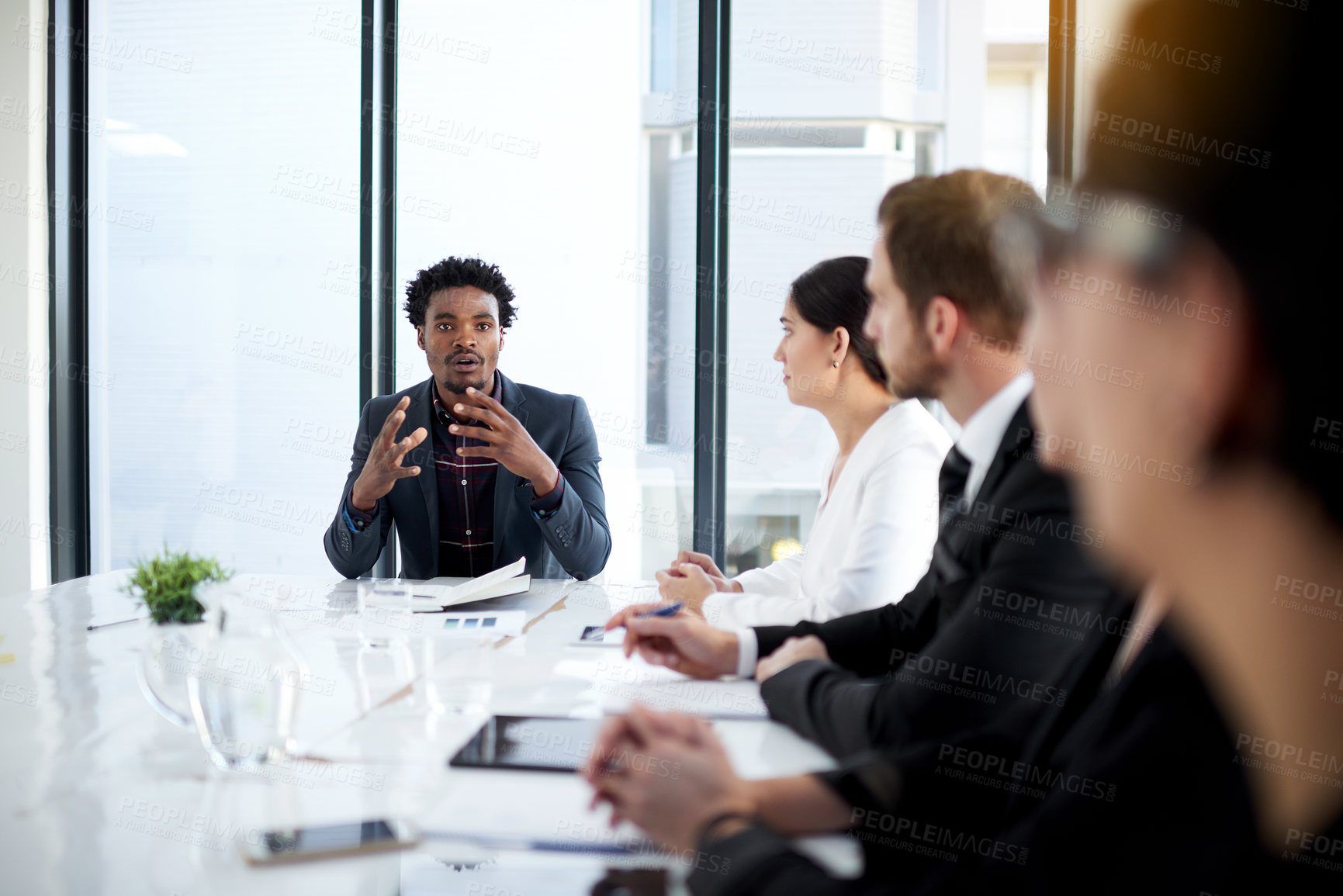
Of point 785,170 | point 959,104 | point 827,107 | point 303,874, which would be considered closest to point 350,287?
point 785,170

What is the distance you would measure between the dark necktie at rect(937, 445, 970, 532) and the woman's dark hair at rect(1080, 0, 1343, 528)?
894 mm

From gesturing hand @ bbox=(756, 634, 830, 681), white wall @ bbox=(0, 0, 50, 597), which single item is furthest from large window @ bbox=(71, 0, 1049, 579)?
gesturing hand @ bbox=(756, 634, 830, 681)

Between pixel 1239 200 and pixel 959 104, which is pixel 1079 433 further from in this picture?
pixel 959 104

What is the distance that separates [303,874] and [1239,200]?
2.98 ft

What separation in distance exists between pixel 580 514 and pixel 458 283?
1.05 metres

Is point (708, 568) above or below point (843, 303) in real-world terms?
below

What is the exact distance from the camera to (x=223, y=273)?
3723 millimetres

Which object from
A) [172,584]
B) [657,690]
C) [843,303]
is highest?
[843,303]

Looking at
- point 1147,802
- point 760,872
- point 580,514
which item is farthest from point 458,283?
point 1147,802

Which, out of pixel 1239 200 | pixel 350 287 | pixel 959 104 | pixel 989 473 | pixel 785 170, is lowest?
pixel 989 473

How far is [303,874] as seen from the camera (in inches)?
33.1

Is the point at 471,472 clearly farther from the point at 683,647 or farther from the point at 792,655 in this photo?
the point at 792,655

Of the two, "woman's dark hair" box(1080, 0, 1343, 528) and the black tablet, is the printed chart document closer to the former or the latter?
the black tablet

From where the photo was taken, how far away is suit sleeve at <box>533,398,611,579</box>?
261cm
